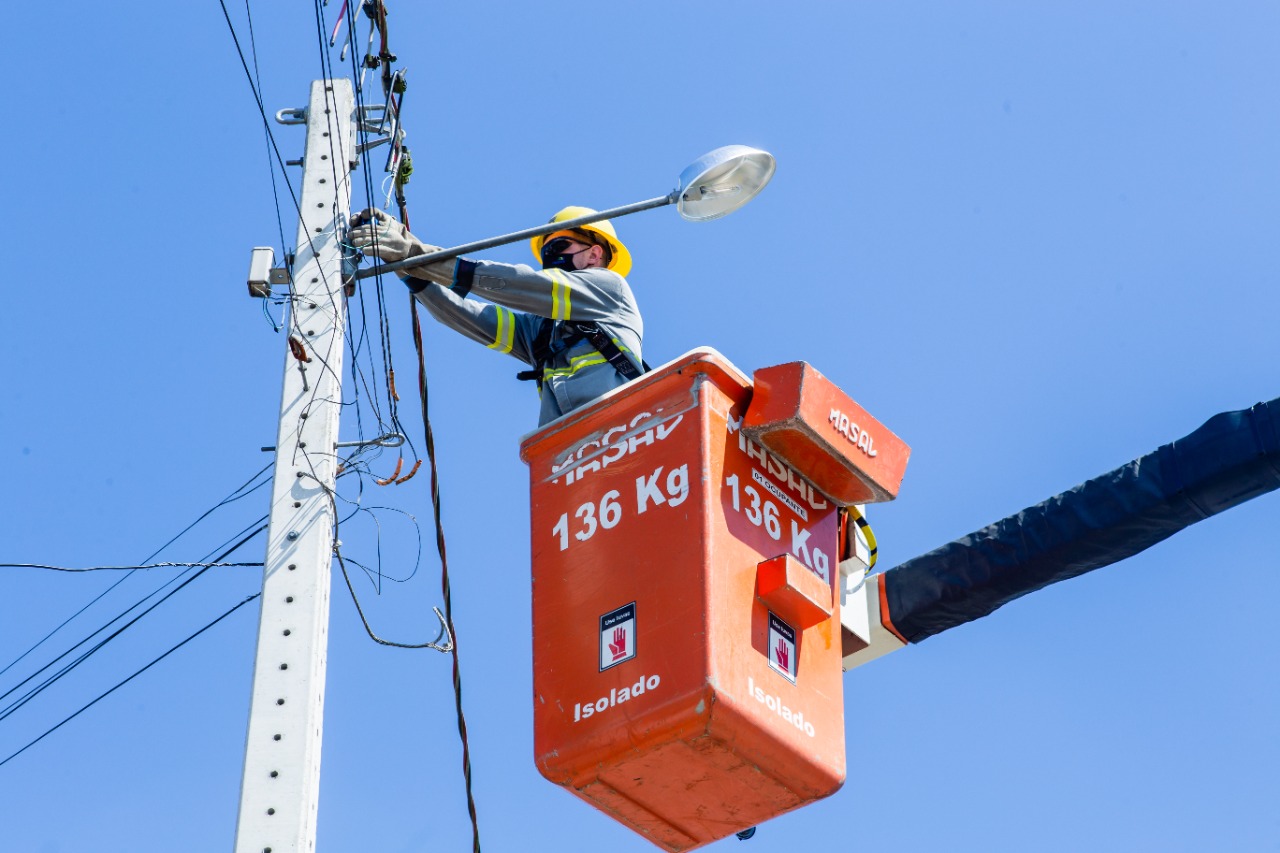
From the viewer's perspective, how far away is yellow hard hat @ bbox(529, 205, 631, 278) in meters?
8.17

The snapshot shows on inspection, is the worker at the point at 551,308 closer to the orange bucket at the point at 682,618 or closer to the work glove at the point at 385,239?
→ the work glove at the point at 385,239

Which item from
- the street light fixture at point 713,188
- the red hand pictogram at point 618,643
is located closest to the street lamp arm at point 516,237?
the street light fixture at point 713,188

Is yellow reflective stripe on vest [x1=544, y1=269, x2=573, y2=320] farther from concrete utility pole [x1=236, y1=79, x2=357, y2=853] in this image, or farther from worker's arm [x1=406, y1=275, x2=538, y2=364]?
concrete utility pole [x1=236, y1=79, x2=357, y2=853]

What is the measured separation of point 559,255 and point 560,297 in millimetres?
610

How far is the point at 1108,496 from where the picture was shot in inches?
283

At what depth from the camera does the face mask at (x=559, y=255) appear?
8195 millimetres

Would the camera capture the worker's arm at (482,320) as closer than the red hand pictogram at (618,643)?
No

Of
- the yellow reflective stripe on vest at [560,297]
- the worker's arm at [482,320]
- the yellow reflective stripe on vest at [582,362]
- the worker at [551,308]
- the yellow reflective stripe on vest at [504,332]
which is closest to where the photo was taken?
the worker at [551,308]

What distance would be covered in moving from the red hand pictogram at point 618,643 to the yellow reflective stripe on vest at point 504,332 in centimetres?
173

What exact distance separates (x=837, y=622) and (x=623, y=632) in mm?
984

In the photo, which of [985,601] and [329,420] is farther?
[985,601]

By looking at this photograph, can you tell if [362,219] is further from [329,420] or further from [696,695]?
[696,695]

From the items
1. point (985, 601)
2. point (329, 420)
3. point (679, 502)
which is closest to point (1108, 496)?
point (985, 601)

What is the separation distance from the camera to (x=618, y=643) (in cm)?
670
